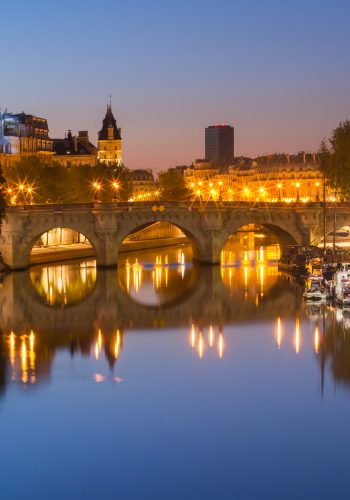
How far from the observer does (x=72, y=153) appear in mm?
172375

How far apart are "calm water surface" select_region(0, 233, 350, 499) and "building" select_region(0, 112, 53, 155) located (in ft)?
289

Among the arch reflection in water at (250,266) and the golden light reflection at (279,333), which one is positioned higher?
the arch reflection in water at (250,266)

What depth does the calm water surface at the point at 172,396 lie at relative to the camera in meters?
30.2

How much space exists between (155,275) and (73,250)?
14962 mm

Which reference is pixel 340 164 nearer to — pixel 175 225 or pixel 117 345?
pixel 175 225

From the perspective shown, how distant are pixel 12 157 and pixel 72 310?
92.7m

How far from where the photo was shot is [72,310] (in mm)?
61031

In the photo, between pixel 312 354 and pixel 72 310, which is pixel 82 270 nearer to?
pixel 72 310

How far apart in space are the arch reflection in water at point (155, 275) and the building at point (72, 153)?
65663 millimetres

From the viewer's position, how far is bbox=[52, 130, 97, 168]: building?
554 ft

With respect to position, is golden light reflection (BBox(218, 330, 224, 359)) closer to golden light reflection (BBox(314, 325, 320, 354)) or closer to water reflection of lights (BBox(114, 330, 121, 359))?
golden light reflection (BBox(314, 325, 320, 354))

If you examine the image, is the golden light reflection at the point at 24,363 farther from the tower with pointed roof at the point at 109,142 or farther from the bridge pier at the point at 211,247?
the tower with pointed roof at the point at 109,142

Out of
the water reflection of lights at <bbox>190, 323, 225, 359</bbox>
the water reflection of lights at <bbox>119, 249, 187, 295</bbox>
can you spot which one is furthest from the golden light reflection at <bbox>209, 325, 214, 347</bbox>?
the water reflection of lights at <bbox>119, 249, 187, 295</bbox>

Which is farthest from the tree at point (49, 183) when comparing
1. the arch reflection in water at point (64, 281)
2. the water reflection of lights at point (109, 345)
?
the water reflection of lights at point (109, 345)
